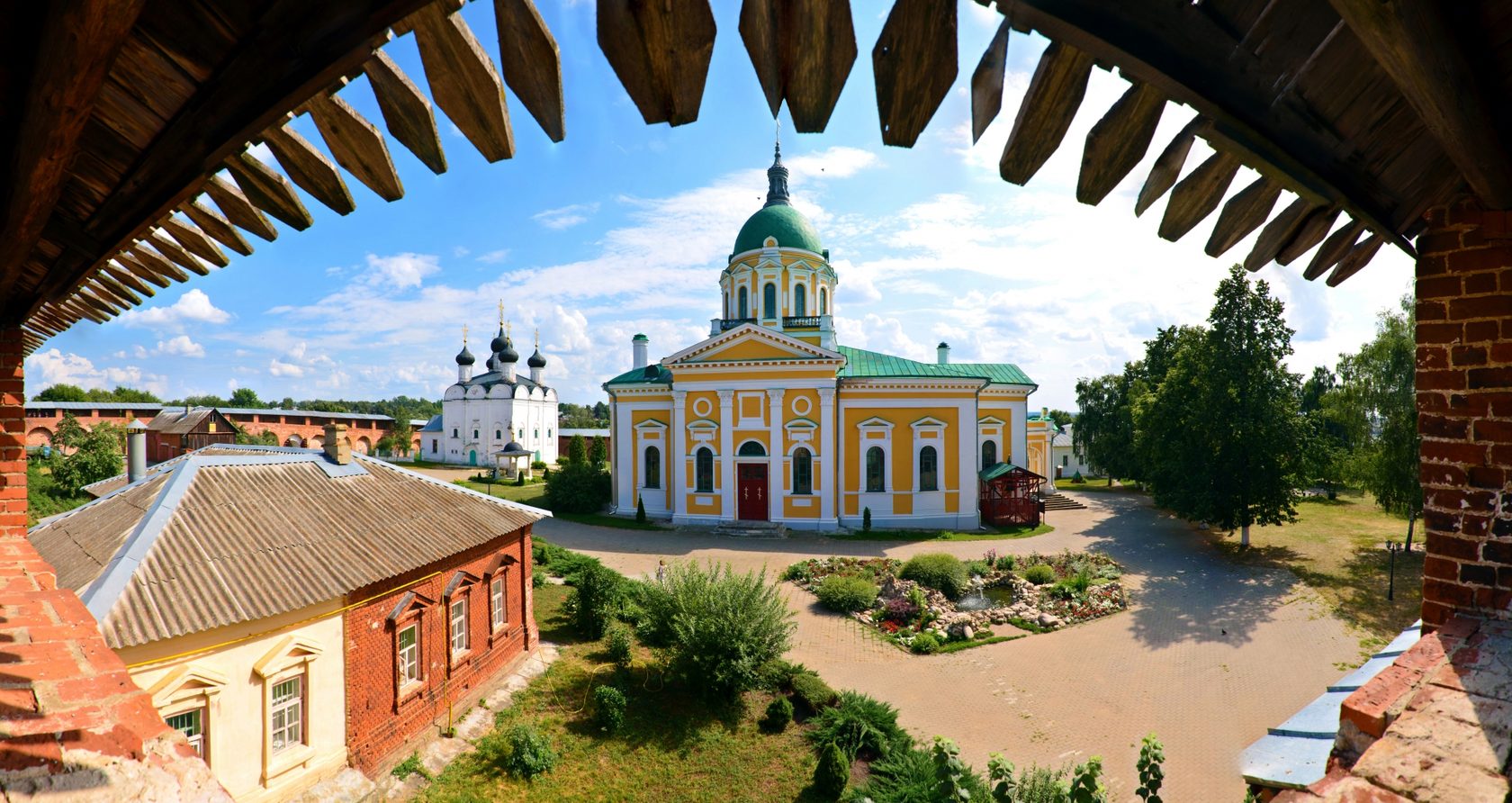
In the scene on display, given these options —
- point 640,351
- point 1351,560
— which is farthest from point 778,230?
point 1351,560

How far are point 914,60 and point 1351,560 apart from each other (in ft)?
88.0

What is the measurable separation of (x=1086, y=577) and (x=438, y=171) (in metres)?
19.9

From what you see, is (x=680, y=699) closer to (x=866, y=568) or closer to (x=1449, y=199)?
(x=866, y=568)

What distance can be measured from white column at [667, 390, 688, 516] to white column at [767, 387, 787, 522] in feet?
11.8

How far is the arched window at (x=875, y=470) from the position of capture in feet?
80.9

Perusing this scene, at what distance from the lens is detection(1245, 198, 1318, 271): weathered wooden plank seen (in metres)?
2.02

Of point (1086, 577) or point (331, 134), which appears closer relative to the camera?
point (331, 134)

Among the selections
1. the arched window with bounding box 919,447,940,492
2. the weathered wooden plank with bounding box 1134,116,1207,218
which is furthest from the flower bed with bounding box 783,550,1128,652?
the weathered wooden plank with bounding box 1134,116,1207,218

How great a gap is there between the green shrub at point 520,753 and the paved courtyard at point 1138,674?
5.57 m

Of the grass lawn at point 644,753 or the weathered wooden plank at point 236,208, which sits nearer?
the weathered wooden plank at point 236,208

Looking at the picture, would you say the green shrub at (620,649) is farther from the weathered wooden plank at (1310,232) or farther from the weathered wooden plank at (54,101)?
the weathered wooden plank at (1310,232)

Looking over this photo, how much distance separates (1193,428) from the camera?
20.7 m

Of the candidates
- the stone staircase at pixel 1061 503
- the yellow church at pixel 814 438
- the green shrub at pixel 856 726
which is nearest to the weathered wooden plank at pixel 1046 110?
the green shrub at pixel 856 726

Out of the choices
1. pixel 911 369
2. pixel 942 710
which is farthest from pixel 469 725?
pixel 911 369
